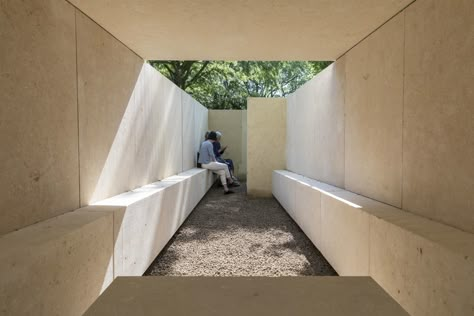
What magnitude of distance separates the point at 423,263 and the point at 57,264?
211 cm

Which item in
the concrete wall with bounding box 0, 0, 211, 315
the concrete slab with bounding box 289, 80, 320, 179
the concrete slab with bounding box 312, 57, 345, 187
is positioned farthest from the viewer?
the concrete slab with bounding box 289, 80, 320, 179

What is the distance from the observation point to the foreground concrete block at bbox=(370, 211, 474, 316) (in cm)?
162

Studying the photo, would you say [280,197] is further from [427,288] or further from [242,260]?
Result: [427,288]

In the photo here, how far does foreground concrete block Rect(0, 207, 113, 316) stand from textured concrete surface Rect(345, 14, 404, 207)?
8.43 ft

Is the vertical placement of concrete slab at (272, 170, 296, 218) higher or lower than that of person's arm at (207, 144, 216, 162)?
lower

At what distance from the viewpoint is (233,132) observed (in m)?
12.9

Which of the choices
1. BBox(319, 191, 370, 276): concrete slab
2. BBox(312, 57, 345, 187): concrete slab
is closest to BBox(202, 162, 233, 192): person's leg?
BBox(312, 57, 345, 187): concrete slab

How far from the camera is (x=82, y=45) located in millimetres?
2865

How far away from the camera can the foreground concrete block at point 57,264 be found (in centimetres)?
153

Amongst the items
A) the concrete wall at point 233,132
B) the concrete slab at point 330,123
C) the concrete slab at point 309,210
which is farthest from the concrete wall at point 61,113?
the concrete wall at point 233,132

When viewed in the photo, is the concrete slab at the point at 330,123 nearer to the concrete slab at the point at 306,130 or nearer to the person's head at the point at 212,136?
the concrete slab at the point at 306,130

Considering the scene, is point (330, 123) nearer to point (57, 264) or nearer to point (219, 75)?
point (57, 264)

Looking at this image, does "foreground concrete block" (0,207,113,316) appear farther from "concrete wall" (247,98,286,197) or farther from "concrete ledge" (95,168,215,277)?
"concrete wall" (247,98,286,197)

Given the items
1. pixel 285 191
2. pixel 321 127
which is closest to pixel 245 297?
pixel 321 127
